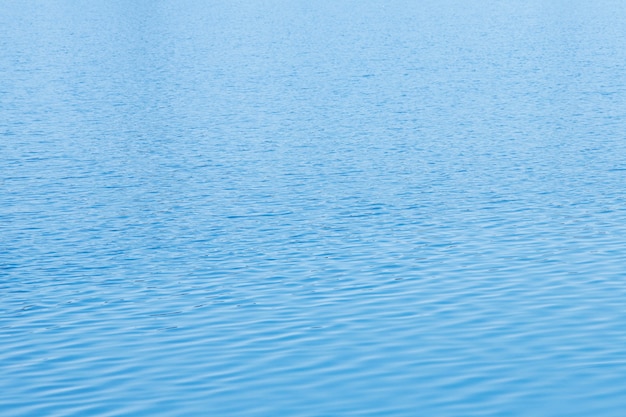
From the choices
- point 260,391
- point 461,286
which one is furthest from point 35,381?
point 461,286

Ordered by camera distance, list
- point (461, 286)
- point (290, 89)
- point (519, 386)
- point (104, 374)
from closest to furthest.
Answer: point (519, 386)
point (104, 374)
point (461, 286)
point (290, 89)

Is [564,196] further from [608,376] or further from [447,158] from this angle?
[608,376]

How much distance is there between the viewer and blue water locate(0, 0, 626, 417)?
72.1 ft

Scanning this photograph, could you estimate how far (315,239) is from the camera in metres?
33.9

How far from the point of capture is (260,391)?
21547mm

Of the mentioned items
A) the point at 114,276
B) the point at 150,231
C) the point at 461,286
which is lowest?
the point at 461,286

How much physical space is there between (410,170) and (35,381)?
82.4 feet

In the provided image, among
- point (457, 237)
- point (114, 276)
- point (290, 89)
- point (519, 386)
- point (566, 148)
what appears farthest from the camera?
point (290, 89)

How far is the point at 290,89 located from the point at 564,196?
33433 mm

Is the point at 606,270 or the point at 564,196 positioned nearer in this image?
the point at 606,270

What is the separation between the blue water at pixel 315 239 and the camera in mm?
21984

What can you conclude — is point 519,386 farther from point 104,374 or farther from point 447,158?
point 447,158

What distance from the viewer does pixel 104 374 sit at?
2272 cm

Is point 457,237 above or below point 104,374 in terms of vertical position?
above
